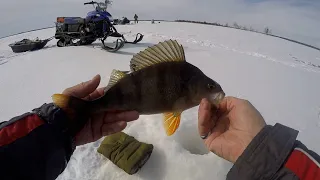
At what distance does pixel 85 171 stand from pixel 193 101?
210 centimetres

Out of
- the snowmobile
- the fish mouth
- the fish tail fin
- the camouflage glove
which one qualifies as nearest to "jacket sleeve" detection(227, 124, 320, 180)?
the fish mouth

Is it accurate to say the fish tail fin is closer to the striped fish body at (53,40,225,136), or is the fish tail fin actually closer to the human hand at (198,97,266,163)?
the striped fish body at (53,40,225,136)

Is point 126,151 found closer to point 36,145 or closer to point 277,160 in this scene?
point 36,145

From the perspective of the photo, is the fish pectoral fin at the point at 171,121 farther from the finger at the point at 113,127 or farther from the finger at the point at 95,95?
the finger at the point at 95,95

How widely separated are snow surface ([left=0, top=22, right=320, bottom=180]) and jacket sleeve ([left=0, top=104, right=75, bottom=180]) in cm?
152

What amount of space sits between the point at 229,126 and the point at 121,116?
0.85m

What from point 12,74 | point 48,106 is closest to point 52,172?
point 48,106

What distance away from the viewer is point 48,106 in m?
1.76

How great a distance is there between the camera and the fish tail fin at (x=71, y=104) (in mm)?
1613

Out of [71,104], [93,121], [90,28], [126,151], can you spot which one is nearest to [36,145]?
[71,104]

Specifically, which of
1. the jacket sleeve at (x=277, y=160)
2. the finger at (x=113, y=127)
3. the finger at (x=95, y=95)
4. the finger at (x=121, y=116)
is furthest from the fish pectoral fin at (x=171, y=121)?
the finger at (x=95, y=95)

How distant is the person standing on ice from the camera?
1.43 meters

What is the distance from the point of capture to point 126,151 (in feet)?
10.5

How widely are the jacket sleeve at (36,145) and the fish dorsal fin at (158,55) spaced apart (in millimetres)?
625
